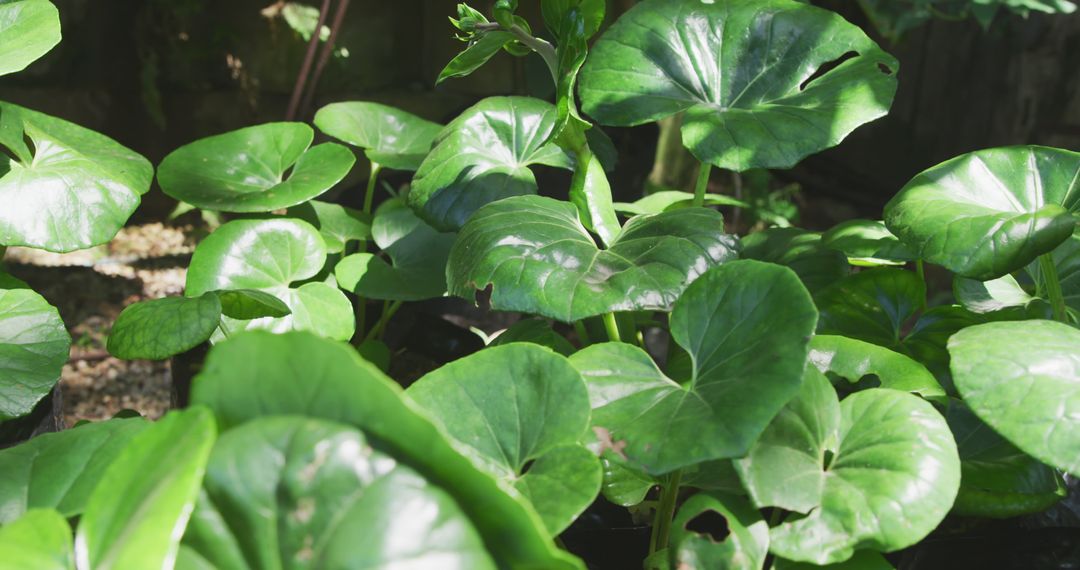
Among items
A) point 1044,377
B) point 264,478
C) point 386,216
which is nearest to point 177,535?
point 264,478

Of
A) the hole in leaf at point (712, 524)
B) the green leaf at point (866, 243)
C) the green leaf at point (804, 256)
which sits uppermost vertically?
the green leaf at point (866, 243)

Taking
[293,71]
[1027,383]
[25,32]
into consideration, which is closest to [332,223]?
[25,32]

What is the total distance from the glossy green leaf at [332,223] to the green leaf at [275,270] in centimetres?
16

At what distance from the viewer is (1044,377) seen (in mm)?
745

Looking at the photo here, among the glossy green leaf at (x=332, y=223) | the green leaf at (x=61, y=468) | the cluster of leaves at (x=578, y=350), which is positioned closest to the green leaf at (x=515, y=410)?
the cluster of leaves at (x=578, y=350)

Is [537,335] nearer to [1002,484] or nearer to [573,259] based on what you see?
[573,259]

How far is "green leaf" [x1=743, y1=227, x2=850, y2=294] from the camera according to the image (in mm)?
1078

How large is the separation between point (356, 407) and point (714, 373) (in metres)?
0.36

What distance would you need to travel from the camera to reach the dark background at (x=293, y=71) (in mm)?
2830

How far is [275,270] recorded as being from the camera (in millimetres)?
1209

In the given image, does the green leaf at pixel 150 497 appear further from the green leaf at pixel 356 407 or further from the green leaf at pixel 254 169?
the green leaf at pixel 254 169

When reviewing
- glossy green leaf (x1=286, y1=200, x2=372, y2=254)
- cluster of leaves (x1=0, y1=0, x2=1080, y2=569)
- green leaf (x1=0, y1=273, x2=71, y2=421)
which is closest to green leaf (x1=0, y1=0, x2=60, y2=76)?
cluster of leaves (x1=0, y1=0, x2=1080, y2=569)

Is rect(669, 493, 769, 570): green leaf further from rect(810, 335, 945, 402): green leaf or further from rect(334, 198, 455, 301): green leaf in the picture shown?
rect(334, 198, 455, 301): green leaf

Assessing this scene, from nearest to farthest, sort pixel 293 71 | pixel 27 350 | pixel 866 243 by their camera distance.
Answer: pixel 27 350 → pixel 866 243 → pixel 293 71
